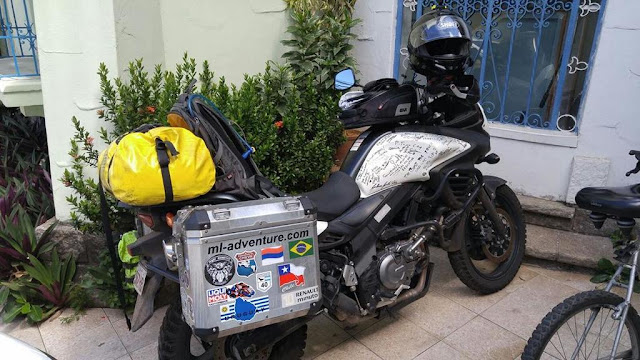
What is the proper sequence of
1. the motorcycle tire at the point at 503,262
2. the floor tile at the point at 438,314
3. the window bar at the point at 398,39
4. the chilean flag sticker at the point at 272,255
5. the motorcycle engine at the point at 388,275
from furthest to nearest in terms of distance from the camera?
the window bar at the point at 398,39
the motorcycle tire at the point at 503,262
the floor tile at the point at 438,314
the motorcycle engine at the point at 388,275
the chilean flag sticker at the point at 272,255

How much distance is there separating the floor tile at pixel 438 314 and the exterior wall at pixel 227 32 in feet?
7.48

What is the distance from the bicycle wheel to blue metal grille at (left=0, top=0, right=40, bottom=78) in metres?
3.94

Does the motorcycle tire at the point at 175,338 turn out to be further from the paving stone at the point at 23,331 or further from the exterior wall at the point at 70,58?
the exterior wall at the point at 70,58

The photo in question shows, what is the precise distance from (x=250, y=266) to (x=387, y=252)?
0.93 m

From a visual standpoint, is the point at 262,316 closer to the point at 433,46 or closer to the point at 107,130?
the point at 433,46

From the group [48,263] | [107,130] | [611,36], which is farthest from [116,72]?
[611,36]

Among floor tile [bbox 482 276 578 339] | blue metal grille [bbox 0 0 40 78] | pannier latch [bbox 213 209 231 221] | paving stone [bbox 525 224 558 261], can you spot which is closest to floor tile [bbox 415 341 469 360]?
floor tile [bbox 482 276 578 339]

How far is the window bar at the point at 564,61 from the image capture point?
12.5 feet

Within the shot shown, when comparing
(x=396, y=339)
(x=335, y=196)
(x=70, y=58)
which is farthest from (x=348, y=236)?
(x=70, y=58)

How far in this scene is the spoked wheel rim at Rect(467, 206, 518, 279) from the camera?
3.38m

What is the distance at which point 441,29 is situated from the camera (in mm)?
2734

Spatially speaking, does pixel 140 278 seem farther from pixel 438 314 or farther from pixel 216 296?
pixel 438 314

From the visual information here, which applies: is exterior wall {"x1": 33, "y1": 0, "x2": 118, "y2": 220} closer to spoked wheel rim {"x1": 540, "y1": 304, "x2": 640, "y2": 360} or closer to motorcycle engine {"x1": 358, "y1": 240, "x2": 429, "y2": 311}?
motorcycle engine {"x1": 358, "y1": 240, "x2": 429, "y2": 311}

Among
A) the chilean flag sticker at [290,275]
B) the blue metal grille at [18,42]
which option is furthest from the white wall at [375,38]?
the chilean flag sticker at [290,275]
